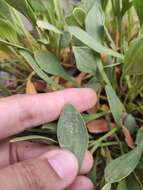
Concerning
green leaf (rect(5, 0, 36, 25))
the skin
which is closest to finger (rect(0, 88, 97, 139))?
the skin

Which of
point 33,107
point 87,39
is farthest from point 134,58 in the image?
point 33,107

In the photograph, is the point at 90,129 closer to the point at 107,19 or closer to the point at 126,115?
the point at 126,115

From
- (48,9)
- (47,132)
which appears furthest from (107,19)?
(47,132)

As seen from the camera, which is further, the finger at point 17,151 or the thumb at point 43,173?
the finger at point 17,151

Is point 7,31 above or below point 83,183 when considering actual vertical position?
→ above

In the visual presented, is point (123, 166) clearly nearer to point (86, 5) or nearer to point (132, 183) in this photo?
point (132, 183)

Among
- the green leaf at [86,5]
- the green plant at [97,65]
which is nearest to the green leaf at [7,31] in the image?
the green plant at [97,65]

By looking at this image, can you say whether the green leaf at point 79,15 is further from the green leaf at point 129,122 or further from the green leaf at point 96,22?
the green leaf at point 129,122

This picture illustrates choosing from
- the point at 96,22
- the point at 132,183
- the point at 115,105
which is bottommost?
the point at 132,183
